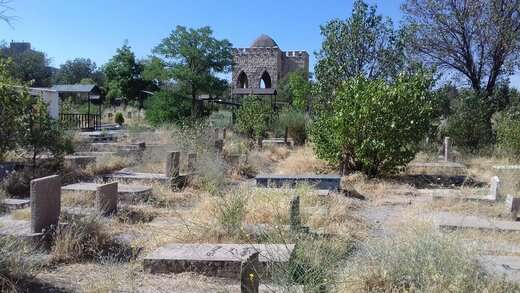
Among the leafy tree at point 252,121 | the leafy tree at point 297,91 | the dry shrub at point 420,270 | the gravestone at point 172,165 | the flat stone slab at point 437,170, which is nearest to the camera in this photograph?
the dry shrub at point 420,270

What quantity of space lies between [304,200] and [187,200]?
217 centimetres

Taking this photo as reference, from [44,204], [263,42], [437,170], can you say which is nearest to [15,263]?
[44,204]

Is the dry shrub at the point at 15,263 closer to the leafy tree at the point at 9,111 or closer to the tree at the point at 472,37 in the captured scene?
the leafy tree at the point at 9,111

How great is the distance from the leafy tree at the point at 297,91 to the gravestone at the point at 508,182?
10880 mm

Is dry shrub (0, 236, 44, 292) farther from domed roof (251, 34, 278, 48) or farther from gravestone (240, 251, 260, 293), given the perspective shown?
domed roof (251, 34, 278, 48)

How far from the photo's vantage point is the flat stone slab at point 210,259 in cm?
436

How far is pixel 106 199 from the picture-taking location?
6.53 metres

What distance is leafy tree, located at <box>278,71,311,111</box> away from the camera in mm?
27406

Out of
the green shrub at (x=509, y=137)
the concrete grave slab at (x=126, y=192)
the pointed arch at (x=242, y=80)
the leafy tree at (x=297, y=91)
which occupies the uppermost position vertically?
the pointed arch at (x=242, y=80)

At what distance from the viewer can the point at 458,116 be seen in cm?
1642

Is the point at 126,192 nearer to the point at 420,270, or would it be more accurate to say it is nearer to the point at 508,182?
the point at 420,270

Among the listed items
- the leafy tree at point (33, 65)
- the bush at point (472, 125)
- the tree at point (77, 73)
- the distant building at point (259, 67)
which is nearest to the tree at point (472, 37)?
the bush at point (472, 125)

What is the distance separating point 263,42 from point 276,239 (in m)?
51.2

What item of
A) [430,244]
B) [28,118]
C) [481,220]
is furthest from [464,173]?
[28,118]
